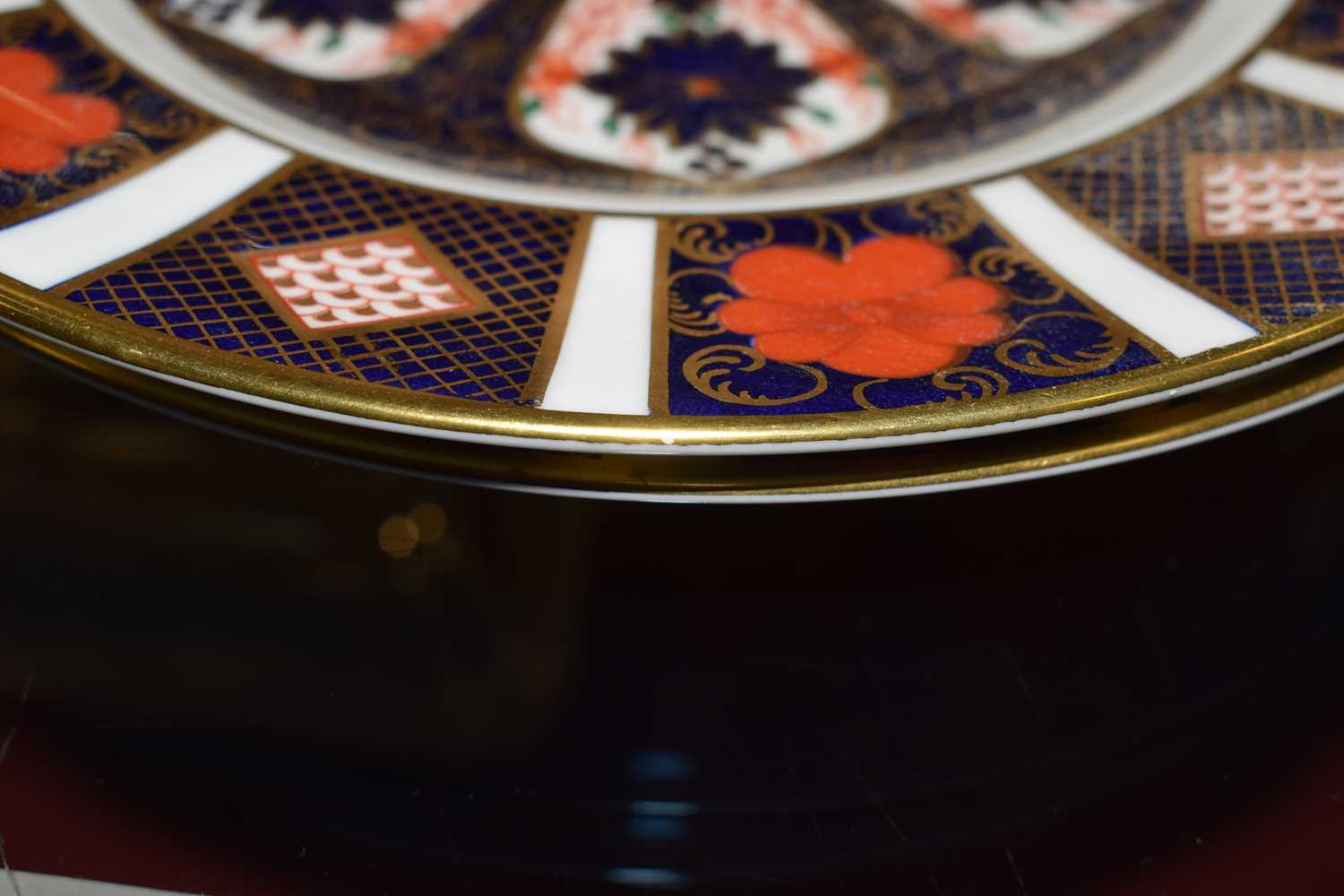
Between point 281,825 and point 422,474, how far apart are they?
0.91ft

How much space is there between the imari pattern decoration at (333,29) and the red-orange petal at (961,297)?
2.35 feet

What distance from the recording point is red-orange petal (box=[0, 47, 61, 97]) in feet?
3.97

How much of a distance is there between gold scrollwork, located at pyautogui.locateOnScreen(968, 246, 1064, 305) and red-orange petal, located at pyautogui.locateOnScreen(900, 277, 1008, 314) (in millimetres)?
12

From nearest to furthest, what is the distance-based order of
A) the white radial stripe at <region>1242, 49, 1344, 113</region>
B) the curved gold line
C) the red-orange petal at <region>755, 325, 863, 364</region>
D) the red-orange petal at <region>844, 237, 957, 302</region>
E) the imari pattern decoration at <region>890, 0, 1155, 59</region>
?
the curved gold line < the red-orange petal at <region>755, 325, 863, 364</region> < the red-orange petal at <region>844, 237, 957, 302</region> < the white radial stripe at <region>1242, 49, 1344, 113</region> < the imari pattern decoration at <region>890, 0, 1155, 59</region>

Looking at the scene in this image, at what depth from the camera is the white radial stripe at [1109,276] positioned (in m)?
0.93

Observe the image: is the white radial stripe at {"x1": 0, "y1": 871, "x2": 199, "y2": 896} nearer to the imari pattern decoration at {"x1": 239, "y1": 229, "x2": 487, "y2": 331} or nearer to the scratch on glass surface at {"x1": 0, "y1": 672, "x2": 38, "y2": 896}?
the scratch on glass surface at {"x1": 0, "y1": 672, "x2": 38, "y2": 896}

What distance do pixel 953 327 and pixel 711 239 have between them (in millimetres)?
217

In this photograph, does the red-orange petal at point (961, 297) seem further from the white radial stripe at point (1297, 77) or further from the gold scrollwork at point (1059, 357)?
the white radial stripe at point (1297, 77)

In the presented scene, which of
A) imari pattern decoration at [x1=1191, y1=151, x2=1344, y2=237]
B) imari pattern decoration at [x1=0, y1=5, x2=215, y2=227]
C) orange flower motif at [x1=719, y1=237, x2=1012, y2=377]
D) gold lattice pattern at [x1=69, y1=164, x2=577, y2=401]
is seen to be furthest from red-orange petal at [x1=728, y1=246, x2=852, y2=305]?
imari pattern decoration at [x1=0, y1=5, x2=215, y2=227]

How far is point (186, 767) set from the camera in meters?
1.00

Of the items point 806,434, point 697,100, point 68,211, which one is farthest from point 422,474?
point 697,100

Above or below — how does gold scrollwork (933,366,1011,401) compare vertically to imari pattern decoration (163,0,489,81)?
above

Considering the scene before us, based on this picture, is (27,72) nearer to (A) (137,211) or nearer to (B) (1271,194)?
(A) (137,211)

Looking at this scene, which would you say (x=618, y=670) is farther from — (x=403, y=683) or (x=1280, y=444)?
(x=1280, y=444)
